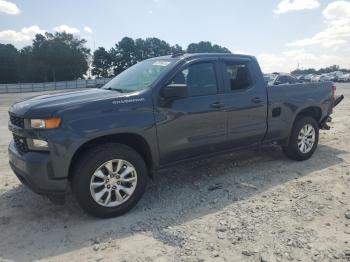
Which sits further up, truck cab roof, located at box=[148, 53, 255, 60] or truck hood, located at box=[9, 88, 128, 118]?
truck cab roof, located at box=[148, 53, 255, 60]

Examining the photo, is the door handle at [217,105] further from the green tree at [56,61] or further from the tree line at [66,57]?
the green tree at [56,61]

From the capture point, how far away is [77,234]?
13.1 feet

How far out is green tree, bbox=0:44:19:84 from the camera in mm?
72125

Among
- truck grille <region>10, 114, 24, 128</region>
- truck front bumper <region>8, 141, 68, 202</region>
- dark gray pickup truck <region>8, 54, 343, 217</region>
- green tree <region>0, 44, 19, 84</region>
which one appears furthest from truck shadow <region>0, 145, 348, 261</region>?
green tree <region>0, 44, 19, 84</region>

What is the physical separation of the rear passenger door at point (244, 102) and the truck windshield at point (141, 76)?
0.95m

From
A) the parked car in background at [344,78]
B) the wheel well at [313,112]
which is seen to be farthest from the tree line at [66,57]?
the wheel well at [313,112]

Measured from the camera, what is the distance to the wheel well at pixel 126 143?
4176 millimetres

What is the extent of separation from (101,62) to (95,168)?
3441 inches

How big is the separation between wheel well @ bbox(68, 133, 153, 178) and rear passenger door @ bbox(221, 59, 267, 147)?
1.33 m

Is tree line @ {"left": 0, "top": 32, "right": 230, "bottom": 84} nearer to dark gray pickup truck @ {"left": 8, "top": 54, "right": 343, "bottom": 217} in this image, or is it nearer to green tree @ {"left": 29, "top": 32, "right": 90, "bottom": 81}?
green tree @ {"left": 29, "top": 32, "right": 90, "bottom": 81}

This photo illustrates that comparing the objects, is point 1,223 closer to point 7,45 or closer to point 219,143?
point 219,143

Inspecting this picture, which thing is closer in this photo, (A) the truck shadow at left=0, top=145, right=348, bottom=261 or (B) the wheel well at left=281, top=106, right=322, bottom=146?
(A) the truck shadow at left=0, top=145, right=348, bottom=261

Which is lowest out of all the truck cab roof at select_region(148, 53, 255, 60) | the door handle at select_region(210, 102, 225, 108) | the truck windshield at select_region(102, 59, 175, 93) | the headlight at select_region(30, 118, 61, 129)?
the headlight at select_region(30, 118, 61, 129)

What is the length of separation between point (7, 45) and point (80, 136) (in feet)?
279
